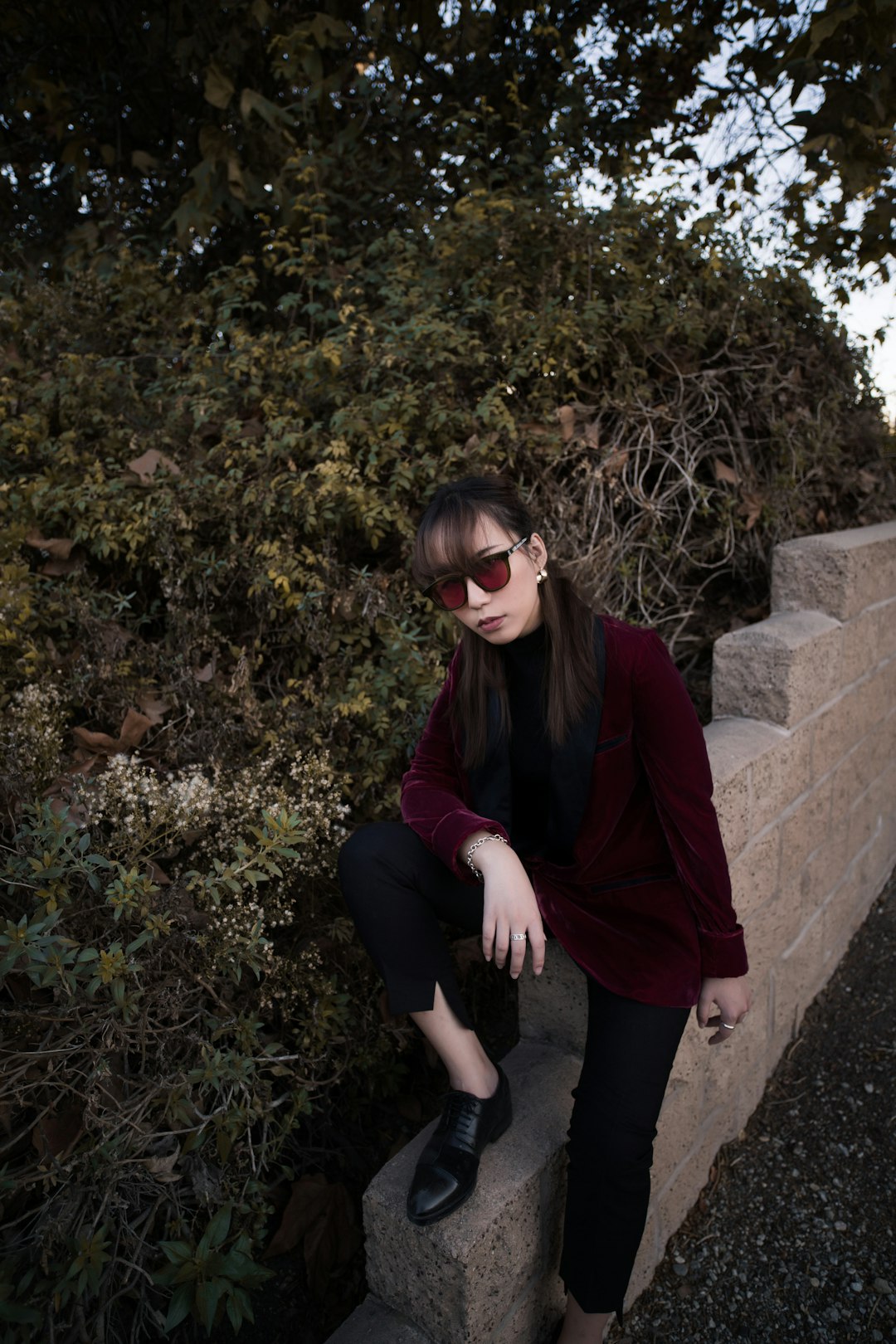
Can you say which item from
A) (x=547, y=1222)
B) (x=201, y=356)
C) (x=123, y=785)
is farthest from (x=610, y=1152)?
(x=201, y=356)

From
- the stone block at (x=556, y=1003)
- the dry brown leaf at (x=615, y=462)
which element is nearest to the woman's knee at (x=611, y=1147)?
the stone block at (x=556, y=1003)

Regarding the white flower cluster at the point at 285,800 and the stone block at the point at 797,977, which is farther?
the stone block at the point at 797,977

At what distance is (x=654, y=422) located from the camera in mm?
3230

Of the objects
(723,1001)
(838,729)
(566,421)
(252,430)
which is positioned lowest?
(723,1001)

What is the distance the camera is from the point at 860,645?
2.93 m

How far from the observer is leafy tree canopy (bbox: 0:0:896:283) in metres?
3.53

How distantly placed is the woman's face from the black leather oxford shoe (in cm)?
87

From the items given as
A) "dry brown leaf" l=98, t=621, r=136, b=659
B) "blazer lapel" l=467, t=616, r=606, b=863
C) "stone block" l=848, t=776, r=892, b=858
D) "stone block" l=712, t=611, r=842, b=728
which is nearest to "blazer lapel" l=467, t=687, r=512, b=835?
"blazer lapel" l=467, t=616, r=606, b=863

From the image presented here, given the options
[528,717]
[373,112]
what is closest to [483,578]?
[528,717]

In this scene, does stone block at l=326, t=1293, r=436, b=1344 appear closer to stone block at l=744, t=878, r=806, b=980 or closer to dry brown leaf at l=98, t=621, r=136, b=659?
stone block at l=744, t=878, r=806, b=980

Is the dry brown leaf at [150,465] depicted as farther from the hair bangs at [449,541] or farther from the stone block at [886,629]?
the stone block at [886,629]

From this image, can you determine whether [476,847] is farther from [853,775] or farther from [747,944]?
[853,775]

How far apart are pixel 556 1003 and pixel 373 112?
440cm

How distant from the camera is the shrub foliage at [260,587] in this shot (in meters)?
1.52
